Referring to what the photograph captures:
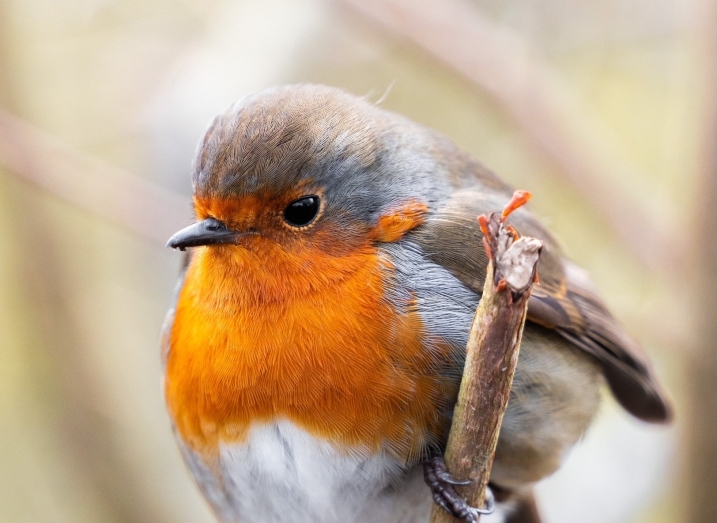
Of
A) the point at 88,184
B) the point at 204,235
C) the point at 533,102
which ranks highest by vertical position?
the point at 533,102

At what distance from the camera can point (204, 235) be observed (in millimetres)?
2541

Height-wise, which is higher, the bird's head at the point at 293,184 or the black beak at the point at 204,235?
the bird's head at the point at 293,184

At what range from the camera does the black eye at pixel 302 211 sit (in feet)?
8.49

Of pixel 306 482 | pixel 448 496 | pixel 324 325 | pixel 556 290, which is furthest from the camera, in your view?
pixel 556 290

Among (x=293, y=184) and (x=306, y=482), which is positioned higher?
(x=293, y=184)

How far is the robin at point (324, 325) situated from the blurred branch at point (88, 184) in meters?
1.06

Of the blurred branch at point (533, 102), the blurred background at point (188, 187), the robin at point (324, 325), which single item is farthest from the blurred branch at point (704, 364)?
the robin at point (324, 325)

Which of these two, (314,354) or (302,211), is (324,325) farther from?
(302,211)

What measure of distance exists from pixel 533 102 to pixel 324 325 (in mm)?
2266

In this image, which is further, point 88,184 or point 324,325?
point 88,184

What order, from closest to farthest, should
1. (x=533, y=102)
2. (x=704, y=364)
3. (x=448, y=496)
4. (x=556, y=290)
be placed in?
(x=448, y=496)
(x=556, y=290)
(x=704, y=364)
(x=533, y=102)

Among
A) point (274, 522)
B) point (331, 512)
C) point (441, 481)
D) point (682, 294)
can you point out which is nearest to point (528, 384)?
point (441, 481)

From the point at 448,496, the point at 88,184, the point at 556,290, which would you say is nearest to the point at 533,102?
the point at 556,290

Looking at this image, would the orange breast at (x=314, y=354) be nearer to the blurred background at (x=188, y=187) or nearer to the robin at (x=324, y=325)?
the robin at (x=324, y=325)
